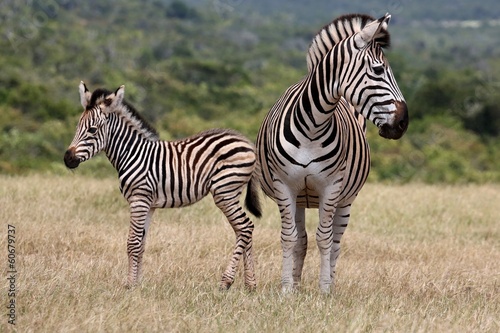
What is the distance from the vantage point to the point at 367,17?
263 inches

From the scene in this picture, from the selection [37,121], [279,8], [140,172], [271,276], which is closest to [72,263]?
[140,172]

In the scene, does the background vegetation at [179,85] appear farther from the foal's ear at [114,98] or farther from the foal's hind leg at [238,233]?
the foal's hind leg at [238,233]

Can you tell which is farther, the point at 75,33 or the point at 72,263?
the point at 75,33

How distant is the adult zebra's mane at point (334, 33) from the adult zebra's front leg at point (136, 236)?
1695 millimetres

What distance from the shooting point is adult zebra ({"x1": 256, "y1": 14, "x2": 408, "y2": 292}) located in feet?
19.9

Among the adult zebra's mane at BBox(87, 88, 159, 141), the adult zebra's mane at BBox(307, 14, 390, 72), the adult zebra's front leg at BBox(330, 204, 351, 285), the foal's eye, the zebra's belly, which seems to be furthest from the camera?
the adult zebra's front leg at BBox(330, 204, 351, 285)

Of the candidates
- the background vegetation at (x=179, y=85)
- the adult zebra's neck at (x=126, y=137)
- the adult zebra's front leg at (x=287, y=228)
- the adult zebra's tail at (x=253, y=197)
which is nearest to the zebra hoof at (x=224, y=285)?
the adult zebra's front leg at (x=287, y=228)

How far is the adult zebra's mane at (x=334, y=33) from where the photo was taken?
6.69 metres

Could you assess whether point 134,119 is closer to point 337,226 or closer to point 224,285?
Answer: point 224,285

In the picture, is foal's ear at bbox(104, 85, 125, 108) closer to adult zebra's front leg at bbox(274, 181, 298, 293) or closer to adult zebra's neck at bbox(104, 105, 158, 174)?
adult zebra's neck at bbox(104, 105, 158, 174)

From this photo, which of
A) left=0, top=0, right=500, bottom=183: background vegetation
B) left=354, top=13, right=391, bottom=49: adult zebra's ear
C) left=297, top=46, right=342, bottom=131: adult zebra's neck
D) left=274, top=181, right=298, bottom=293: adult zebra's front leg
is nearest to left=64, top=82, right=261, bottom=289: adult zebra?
left=274, top=181, right=298, bottom=293: adult zebra's front leg

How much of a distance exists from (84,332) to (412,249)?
17.8 feet

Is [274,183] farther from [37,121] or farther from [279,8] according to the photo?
[279,8]

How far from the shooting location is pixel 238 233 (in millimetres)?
6980
